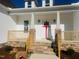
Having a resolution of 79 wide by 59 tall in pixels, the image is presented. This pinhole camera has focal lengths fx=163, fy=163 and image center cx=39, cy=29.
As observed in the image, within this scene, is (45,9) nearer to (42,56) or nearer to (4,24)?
(4,24)

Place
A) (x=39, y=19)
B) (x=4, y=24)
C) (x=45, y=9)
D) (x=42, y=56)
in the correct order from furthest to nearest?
(x=39, y=19) < (x=45, y=9) < (x=4, y=24) < (x=42, y=56)

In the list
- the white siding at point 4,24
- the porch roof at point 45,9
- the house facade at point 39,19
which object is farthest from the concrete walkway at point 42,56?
the porch roof at point 45,9

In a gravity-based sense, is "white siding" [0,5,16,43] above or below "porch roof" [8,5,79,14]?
below

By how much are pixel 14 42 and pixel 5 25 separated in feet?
2.51

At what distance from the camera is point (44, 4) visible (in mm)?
7137

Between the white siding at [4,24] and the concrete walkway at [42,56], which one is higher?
the white siding at [4,24]

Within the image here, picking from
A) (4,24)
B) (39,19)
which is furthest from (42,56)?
(39,19)

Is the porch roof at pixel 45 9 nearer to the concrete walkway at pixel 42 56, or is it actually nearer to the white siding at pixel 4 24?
the white siding at pixel 4 24

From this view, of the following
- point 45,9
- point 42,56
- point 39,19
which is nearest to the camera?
point 42,56

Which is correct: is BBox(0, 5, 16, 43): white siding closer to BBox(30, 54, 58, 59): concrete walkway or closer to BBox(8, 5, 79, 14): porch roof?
BBox(8, 5, 79, 14): porch roof

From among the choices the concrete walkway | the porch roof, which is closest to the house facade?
the porch roof

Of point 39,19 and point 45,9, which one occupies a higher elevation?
point 45,9

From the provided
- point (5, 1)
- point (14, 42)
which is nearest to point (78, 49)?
point (14, 42)

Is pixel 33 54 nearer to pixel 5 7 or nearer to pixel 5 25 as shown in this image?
pixel 5 25
